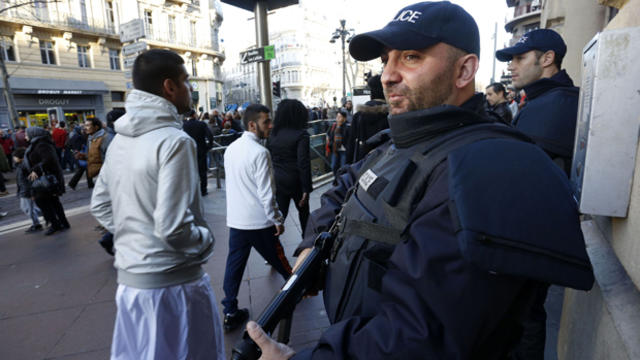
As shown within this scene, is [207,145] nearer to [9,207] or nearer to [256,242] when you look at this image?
[9,207]

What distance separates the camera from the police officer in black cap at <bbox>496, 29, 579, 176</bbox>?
227 centimetres

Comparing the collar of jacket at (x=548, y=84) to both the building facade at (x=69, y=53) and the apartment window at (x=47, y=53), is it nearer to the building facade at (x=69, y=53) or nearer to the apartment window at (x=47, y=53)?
the building facade at (x=69, y=53)

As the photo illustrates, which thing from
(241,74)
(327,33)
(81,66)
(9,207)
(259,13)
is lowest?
(9,207)

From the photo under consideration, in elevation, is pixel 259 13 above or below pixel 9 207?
above

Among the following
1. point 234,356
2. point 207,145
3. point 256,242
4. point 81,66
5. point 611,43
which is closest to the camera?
point 234,356

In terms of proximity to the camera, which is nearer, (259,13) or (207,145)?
(259,13)

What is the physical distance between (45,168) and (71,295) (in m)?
3.33

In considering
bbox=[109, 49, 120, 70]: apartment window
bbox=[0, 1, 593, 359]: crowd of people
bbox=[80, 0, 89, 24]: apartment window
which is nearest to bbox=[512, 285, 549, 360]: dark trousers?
bbox=[0, 1, 593, 359]: crowd of people

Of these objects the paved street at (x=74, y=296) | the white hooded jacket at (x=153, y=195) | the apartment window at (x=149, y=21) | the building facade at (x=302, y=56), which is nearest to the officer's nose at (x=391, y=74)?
the white hooded jacket at (x=153, y=195)

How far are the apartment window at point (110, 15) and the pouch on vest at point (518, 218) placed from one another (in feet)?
115

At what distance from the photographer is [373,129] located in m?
5.61

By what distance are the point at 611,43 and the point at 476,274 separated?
1.19m

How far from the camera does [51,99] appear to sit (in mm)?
25156

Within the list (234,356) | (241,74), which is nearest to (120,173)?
(234,356)
